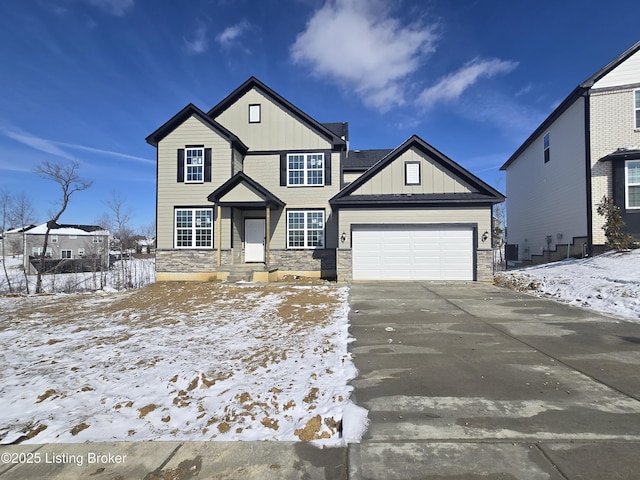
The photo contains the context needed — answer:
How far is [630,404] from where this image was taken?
10.2 feet

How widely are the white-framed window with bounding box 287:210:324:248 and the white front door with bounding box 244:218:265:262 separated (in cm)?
134

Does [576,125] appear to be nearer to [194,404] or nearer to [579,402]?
[579,402]

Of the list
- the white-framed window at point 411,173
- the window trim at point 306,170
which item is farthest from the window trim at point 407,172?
the window trim at point 306,170

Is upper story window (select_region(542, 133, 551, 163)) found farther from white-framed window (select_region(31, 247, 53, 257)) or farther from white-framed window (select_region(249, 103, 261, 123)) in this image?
white-framed window (select_region(31, 247, 53, 257))

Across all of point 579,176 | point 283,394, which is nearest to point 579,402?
point 283,394

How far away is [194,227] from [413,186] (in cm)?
994

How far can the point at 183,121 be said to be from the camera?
1459cm

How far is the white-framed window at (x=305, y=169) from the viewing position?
14852mm

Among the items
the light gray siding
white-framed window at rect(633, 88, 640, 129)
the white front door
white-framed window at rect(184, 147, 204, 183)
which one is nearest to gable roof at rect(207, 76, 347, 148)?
white-framed window at rect(184, 147, 204, 183)

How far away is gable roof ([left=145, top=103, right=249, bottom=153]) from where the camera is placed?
14219 mm

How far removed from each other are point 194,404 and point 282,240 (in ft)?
38.4

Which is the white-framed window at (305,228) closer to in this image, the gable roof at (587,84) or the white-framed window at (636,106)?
the gable roof at (587,84)

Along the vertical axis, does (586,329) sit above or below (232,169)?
below

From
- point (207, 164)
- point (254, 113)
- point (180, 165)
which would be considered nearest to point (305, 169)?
point (254, 113)
